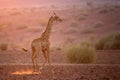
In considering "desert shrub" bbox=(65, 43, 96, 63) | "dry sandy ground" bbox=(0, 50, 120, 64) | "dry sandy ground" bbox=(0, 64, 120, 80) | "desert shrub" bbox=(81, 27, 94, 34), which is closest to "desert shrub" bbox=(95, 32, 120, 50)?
"dry sandy ground" bbox=(0, 50, 120, 64)

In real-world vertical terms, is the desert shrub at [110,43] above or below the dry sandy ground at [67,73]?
above

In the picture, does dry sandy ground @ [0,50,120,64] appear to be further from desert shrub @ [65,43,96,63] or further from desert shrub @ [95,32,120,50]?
desert shrub @ [95,32,120,50]

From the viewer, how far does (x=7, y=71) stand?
1694 cm

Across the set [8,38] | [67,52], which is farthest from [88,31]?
[67,52]

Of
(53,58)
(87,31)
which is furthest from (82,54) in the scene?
(87,31)

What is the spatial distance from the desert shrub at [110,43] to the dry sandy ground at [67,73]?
1226 centimetres

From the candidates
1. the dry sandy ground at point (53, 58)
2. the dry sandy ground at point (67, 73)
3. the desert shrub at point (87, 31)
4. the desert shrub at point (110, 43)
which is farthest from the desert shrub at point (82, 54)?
the desert shrub at point (87, 31)

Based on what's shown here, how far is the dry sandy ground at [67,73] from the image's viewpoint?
15.5m

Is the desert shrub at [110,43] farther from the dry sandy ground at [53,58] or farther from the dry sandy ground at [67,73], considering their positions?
the dry sandy ground at [67,73]

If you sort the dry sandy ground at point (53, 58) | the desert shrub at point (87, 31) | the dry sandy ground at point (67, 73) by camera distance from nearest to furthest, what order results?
the dry sandy ground at point (67, 73) → the dry sandy ground at point (53, 58) → the desert shrub at point (87, 31)

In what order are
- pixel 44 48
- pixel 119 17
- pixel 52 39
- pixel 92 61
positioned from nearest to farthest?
pixel 44 48 → pixel 92 61 → pixel 52 39 → pixel 119 17

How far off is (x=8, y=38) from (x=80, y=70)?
2876 centimetres

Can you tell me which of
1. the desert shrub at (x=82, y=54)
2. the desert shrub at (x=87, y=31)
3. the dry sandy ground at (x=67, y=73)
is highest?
the desert shrub at (x=87, y=31)

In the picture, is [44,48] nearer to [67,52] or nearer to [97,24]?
[67,52]
